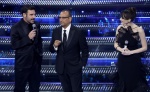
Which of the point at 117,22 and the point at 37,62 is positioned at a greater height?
the point at 117,22

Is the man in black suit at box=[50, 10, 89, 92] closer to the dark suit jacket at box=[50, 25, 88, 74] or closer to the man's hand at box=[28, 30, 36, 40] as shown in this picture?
the dark suit jacket at box=[50, 25, 88, 74]

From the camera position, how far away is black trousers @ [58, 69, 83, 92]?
17.3 ft

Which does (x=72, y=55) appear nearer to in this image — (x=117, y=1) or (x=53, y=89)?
(x=53, y=89)

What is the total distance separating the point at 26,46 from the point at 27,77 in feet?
1.48

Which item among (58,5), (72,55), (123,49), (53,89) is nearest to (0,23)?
(58,5)

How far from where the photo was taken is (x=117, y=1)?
→ 6578mm

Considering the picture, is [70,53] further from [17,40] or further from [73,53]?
[17,40]

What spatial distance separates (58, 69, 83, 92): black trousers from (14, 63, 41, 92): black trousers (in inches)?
16.4

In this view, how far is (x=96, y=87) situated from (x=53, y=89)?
0.71m

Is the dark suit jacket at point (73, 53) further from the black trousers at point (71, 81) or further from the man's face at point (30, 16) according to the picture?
the man's face at point (30, 16)

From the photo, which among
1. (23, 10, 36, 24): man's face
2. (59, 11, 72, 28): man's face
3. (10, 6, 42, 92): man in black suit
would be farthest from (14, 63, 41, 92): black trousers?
(59, 11, 72, 28): man's face

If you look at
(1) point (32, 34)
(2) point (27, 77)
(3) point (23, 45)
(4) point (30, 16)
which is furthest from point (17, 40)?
(2) point (27, 77)

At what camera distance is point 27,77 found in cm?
548

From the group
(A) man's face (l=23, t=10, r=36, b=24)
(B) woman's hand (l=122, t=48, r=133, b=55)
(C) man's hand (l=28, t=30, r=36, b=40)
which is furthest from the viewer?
(A) man's face (l=23, t=10, r=36, b=24)
